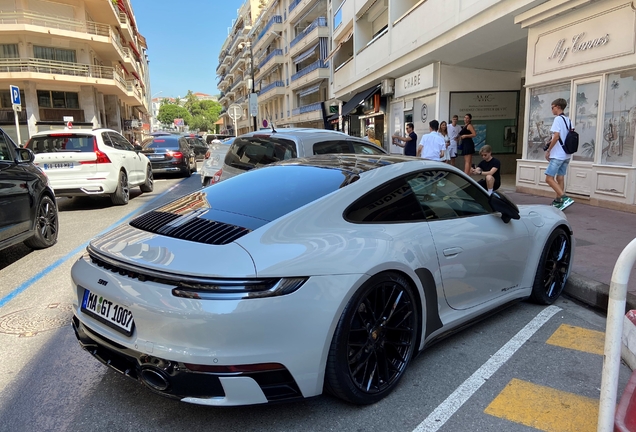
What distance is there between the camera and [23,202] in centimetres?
583

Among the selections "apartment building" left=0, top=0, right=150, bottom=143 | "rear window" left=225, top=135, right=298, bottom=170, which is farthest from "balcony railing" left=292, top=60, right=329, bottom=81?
"rear window" left=225, top=135, right=298, bottom=170

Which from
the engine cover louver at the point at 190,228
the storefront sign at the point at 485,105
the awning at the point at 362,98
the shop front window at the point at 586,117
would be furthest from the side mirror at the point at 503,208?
the awning at the point at 362,98

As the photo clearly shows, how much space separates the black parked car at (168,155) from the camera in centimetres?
1652

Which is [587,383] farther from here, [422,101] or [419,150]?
[422,101]

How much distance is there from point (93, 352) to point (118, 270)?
53 cm

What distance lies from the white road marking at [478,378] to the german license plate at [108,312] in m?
1.59

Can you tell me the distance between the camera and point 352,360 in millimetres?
2559

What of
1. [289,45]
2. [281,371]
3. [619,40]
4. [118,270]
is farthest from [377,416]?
[289,45]

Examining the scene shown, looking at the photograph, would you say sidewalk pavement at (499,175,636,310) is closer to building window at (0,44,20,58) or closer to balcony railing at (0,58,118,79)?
balcony railing at (0,58,118,79)

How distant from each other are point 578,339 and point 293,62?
4765 centimetres

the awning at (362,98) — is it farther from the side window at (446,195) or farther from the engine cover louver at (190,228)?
the engine cover louver at (190,228)

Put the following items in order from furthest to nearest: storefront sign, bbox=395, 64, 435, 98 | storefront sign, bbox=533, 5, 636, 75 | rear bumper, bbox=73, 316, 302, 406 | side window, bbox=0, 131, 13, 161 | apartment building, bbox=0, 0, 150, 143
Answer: apartment building, bbox=0, 0, 150, 143, storefront sign, bbox=395, 64, 435, 98, storefront sign, bbox=533, 5, 636, 75, side window, bbox=0, 131, 13, 161, rear bumper, bbox=73, 316, 302, 406

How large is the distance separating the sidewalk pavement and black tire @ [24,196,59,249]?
6494 millimetres

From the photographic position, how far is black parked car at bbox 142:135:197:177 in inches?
650
